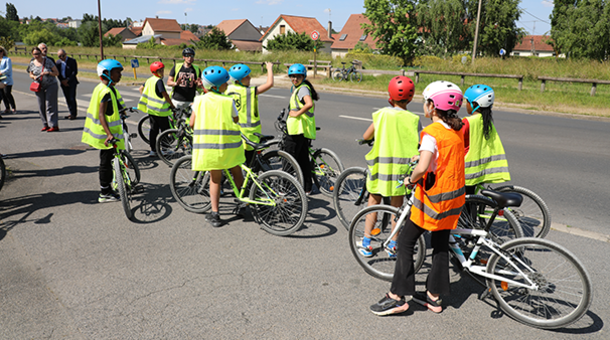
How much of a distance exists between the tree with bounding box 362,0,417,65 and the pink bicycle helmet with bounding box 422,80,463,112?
48706 millimetres

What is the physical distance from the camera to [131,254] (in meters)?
4.29

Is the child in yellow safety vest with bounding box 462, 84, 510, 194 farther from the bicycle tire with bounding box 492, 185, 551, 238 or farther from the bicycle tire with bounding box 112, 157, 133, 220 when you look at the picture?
the bicycle tire with bounding box 112, 157, 133, 220

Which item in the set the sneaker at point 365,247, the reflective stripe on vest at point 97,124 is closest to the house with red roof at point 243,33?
the reflective stripe on vest at point 97,124

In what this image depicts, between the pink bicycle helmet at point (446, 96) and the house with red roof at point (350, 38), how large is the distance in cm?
7471

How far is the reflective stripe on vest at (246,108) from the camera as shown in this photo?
18.4ft

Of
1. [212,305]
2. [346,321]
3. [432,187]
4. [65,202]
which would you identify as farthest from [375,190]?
[65,202]

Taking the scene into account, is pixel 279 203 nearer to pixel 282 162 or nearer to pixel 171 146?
pixel 282 162

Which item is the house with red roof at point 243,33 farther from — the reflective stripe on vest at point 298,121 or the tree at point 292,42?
the reflective stripe on vest at point 298,121

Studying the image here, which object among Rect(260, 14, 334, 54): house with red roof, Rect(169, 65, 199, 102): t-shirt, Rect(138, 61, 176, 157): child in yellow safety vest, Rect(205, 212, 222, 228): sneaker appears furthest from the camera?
Rect(260, 14, 334, 54): house with red roof

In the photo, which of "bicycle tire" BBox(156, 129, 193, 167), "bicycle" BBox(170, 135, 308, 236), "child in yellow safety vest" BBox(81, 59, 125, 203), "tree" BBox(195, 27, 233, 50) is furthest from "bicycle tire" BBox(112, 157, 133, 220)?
"tree" BBox(195, 27, 233, 50)

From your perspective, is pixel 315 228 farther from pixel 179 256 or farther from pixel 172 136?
pixel 172 136

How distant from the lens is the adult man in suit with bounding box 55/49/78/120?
1200 centimetres

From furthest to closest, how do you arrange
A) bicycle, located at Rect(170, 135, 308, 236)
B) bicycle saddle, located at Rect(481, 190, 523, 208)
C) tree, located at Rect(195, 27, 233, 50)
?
tree, located at Rect(195, 27, 233, 50)
bicycle, located at Rect(170, 135, 308, 236)
bicycle saddle, located at Rect(481, 190, 523, 208)

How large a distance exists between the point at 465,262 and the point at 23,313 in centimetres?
347
